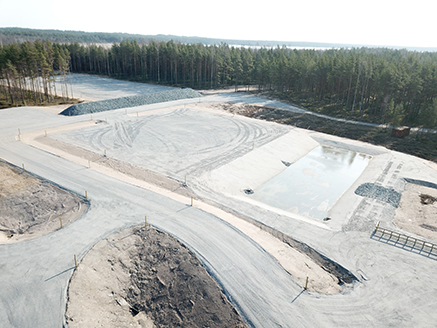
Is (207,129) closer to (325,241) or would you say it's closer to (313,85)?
(325,241)

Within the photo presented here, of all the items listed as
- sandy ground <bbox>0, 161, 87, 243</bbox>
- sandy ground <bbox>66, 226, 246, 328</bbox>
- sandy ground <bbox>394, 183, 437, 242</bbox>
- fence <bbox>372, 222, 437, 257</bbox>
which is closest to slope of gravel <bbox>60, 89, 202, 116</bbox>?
sandy ground <bbox>0, 161, 87, 243</bbox>

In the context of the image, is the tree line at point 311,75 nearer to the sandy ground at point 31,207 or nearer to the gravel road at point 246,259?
the gravel road at point 246,259

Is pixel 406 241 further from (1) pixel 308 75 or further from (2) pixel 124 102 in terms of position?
(1) pixel 308 75

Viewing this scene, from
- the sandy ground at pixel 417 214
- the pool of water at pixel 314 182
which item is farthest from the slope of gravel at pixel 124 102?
the sandy ground at pixel 417 214

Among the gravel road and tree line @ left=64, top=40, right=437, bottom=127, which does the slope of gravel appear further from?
tree line @ left=64, top=40, right=437, bottom=127

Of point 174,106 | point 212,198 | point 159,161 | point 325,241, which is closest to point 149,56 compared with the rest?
point 174,106

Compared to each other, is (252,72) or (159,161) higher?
(252,72)
